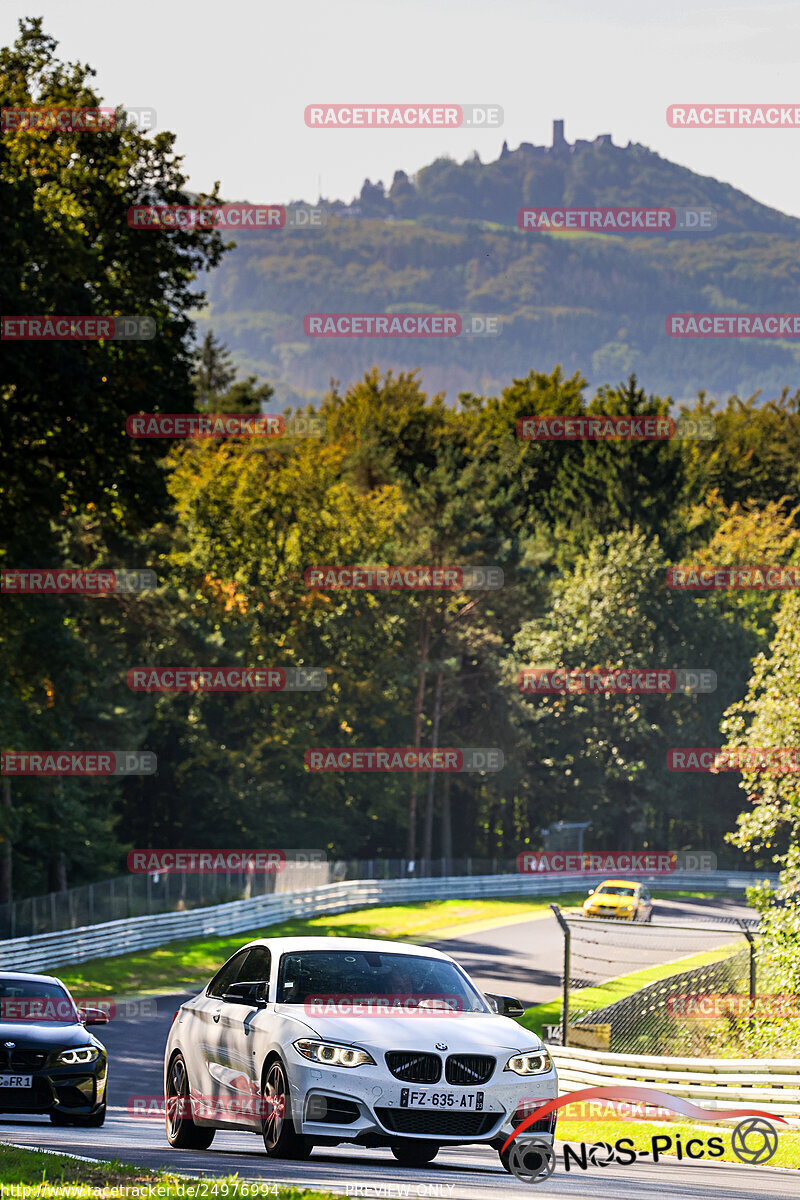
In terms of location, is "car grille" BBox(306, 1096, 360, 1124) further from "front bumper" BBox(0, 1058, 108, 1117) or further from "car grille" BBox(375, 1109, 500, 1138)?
"front bumper" BBox(0, 1058, 108, 1117)

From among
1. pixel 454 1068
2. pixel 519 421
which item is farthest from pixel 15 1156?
pixel 519 421

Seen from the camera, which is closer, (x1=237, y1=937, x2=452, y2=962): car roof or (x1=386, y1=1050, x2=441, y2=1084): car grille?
(x1=386, y1=1050, x2=441, y2=1084): car grille

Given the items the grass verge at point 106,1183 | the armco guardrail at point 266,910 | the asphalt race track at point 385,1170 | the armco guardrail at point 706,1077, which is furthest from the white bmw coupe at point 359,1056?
the armco guardrail at point 266,910

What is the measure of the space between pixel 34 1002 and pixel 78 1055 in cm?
109

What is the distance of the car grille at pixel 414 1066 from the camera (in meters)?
9.05

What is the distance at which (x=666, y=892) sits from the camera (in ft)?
210

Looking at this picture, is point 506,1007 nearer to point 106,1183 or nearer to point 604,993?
point 106,1183

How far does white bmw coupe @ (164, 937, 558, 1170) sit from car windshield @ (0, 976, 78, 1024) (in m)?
3.65

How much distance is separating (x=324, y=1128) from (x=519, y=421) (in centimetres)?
7091

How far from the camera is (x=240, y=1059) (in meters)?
10.0

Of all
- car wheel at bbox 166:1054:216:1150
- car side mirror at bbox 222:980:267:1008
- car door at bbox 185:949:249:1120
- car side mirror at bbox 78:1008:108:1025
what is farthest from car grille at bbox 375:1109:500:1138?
car side mirror at bbox 78:1008:108:1025

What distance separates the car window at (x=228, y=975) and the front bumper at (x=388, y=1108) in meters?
1.89

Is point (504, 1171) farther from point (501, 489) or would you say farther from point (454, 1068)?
point (501, 489)

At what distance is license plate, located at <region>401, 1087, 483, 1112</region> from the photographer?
9000mm
